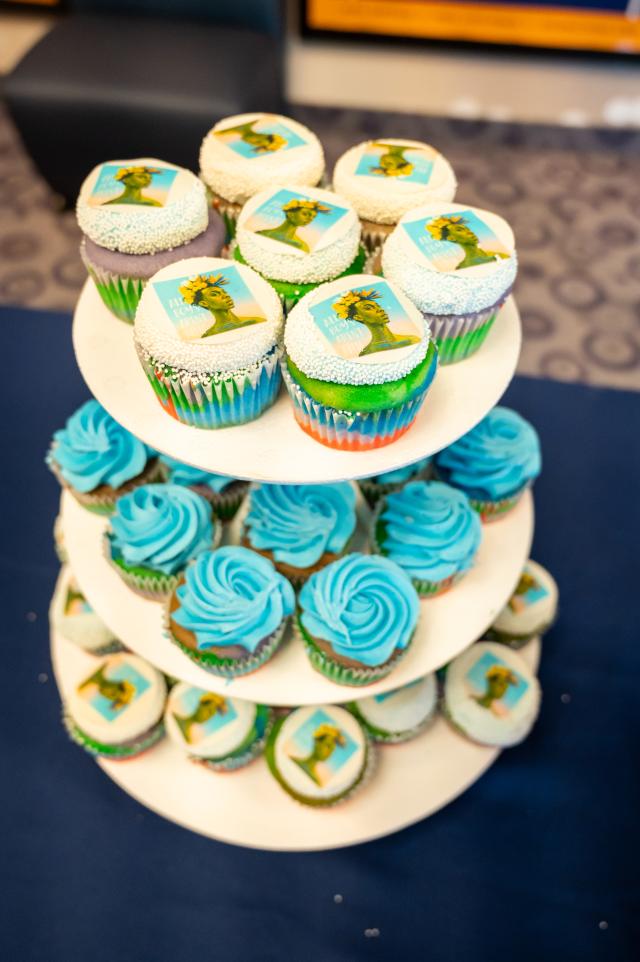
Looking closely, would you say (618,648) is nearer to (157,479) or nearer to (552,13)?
(157,479)

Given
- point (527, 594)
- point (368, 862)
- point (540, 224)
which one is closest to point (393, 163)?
point (527, 594)

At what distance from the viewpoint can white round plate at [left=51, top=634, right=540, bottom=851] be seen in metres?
1.88

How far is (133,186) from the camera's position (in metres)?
1.39

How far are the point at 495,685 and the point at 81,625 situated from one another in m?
1.12

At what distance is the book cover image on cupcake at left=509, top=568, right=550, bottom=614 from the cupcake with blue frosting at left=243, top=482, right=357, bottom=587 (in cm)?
66

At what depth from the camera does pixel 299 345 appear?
47.9 inches

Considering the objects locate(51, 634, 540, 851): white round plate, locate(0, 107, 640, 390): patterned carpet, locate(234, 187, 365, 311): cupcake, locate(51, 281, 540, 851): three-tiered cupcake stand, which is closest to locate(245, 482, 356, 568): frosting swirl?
locate(51, 281, 540, 851): three-tiered cupcake stand

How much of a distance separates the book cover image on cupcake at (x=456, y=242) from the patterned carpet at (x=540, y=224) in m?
2.07

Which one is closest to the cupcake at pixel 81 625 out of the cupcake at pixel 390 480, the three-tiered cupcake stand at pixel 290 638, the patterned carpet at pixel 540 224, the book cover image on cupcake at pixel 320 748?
the three-tiered cupcake stand at pixel 290 638

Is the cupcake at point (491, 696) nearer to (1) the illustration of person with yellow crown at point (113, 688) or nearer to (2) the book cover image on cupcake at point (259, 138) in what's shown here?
(1) the illustration of person with yellow crown at point (113, 688)

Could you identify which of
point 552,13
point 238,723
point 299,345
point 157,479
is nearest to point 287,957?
point 238,723

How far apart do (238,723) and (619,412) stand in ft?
5.94

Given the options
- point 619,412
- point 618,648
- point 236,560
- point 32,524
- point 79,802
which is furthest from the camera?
point 619,412

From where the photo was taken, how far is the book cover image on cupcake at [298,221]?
132 cm
